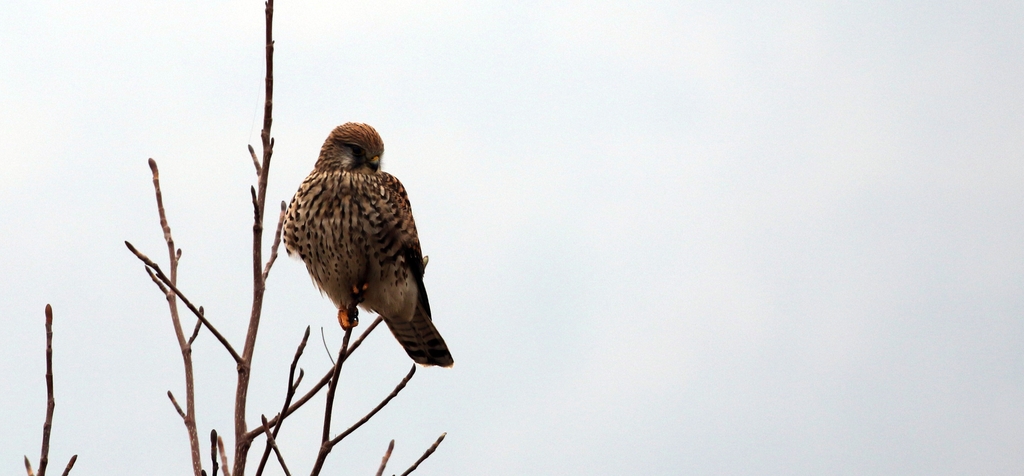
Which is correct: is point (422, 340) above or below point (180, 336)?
above

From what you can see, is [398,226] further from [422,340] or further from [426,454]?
[426,454]

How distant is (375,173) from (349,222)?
265 mm

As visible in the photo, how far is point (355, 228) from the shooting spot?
10.5 feet

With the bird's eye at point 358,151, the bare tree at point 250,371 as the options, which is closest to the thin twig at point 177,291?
the bare tree at point 250,371

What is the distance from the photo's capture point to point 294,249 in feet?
11.1

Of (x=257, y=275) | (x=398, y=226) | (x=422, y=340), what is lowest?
(x=257, y=275)

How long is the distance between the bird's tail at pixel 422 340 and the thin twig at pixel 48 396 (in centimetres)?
204

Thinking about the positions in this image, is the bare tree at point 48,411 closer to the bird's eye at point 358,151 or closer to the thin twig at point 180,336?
the thin twig at point 180,336

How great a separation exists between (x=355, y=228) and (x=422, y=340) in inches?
30.3

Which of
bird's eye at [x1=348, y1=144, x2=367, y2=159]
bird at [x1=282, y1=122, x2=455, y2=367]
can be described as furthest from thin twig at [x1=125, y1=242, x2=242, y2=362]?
bird's eye at [x1=348, y1=144, x2=367, y2=159]

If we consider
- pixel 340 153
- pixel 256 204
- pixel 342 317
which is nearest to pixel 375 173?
pixel 340 153

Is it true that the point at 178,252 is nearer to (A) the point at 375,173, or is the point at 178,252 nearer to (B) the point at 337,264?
(B) the point at 337,264

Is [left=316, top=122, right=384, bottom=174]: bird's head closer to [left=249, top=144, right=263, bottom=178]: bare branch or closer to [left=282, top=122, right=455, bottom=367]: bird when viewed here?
[left=282, top=122, right=455, bottom=367]: bird

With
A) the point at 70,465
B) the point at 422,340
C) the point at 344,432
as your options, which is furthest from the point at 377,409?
the point at 422,340
